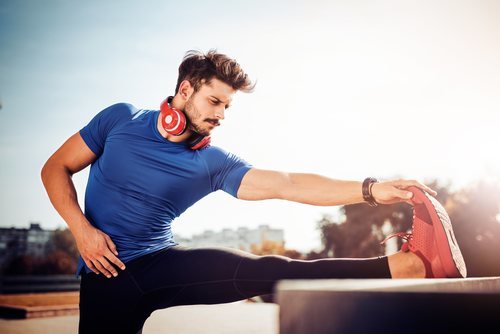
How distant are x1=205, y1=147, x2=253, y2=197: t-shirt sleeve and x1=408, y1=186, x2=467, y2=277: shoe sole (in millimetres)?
886

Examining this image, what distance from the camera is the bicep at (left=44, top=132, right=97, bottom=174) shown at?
2398 mm

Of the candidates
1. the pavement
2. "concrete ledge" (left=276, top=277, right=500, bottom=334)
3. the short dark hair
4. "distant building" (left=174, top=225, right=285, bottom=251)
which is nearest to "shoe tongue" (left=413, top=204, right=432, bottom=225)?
"concrete ledge" (left=276, top=277, right=500, bottom=334)

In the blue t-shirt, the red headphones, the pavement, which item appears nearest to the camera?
the blue t-shirt

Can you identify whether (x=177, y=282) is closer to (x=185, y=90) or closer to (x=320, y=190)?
(x=320, y=190)

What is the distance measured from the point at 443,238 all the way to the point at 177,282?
48.6 inches

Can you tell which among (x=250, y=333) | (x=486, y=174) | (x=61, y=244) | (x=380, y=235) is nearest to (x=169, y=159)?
(x=250, y=333)

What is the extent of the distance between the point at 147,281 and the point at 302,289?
1.41 m

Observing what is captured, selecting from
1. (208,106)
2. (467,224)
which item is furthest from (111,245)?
(467,224)

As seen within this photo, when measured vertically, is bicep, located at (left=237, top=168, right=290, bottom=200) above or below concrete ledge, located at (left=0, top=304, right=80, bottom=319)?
below

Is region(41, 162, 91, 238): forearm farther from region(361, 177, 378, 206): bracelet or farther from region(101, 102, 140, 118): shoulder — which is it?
region(361, 177, 378, 206): bracelet

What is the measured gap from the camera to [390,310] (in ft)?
2.40

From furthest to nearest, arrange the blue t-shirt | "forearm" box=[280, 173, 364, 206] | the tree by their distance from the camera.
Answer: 1. the tree
2. the blue t-shirt
3. "forearm" box=[280, 173, 364, 206]

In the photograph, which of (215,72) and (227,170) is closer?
(227,170)

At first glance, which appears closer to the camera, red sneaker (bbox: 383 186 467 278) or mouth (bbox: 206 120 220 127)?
red sneaker (bbox: 383 186 467 278)
